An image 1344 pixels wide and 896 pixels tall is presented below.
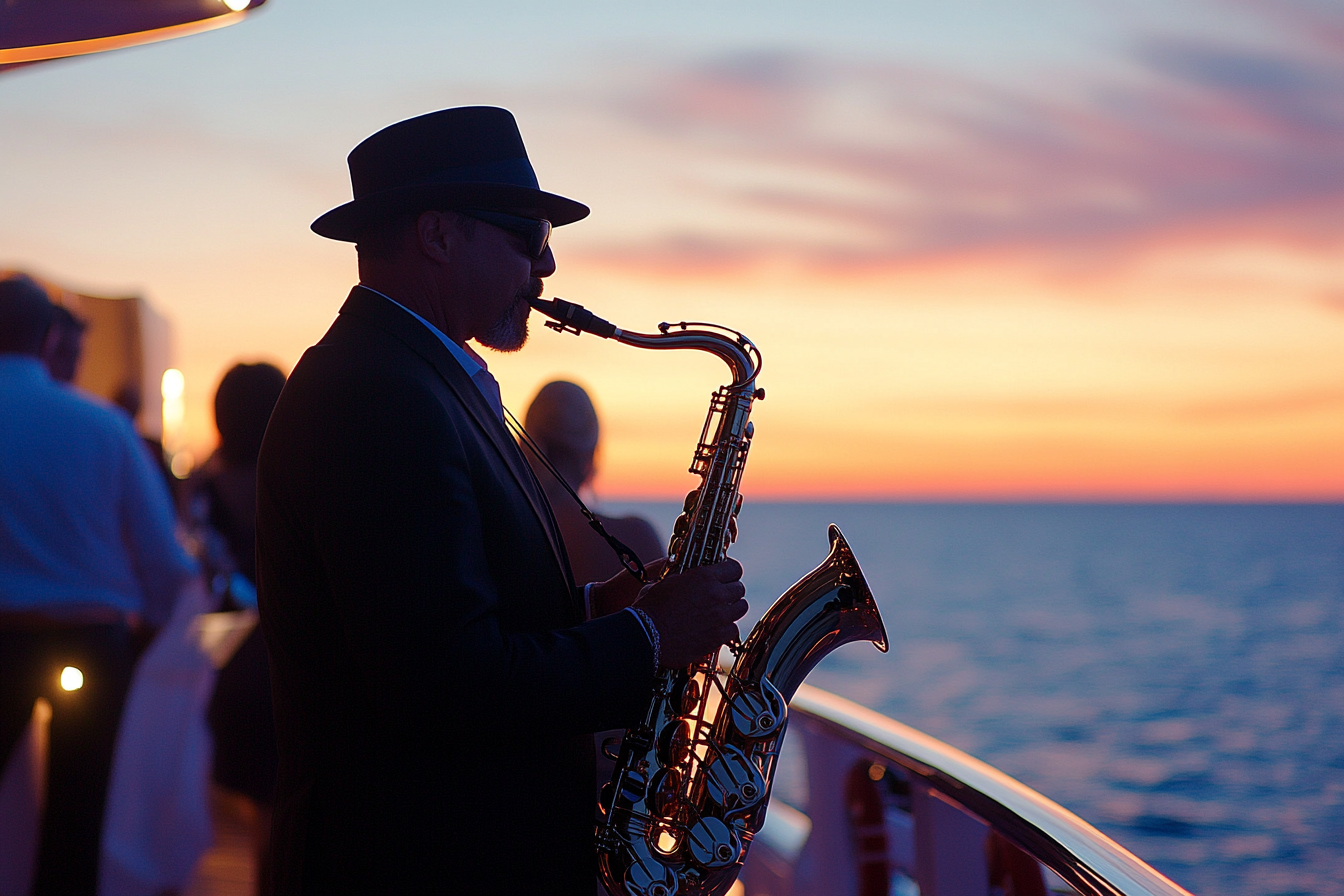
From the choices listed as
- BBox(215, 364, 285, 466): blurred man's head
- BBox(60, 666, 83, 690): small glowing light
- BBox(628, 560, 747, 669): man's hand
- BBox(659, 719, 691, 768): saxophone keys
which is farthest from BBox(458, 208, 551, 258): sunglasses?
BBox(60, 666, 83, 690): small glowing light

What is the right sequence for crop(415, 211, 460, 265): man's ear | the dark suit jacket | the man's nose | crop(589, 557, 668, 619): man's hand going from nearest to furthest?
the dark suit jacket → crop(415, 211, 460, 265): man's ear → the man's nose → crop(589, 557, 668, 619): man's hand

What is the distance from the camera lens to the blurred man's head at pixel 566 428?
2.97 metres

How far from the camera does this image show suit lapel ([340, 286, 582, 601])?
1.64 m

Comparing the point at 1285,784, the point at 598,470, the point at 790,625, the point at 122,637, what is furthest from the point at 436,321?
the point at 1285,784

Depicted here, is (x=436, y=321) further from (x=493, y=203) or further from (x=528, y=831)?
(x=528, y=831)

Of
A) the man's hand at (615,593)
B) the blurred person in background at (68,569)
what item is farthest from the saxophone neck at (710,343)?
the blurred person in background at (68,569)

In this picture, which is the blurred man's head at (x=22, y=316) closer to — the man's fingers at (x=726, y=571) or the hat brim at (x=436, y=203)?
the hat brim at (x=436, y=203)

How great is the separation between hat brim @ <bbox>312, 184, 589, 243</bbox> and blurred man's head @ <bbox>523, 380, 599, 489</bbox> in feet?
4.03

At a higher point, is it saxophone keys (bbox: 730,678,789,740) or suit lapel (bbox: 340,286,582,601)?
suit lapel (bbox: 340,286,582,601)

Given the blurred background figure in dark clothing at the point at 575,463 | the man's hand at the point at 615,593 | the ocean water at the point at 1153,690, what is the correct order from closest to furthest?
the man's hand at the point at 615,593 < the blurred background figure in dark clothing at the point at 575,463 < the ocean water at the point at 1153,690

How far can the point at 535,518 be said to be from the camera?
1.65 meters

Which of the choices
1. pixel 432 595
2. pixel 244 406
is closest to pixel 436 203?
pixel 432 595

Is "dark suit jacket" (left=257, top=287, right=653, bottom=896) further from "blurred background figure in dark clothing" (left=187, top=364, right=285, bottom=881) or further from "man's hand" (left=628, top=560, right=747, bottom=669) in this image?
"blurred background figure in dark clothing" (left=187, top=364, right=285, bottom=881)

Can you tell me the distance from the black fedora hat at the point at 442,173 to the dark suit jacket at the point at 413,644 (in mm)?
169
